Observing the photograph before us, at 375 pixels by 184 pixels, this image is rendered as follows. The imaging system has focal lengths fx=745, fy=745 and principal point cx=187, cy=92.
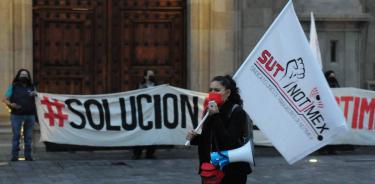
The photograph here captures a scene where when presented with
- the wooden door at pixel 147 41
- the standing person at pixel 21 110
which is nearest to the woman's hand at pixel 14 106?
the standing person at pixel 21 110

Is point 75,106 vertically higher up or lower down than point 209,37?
lower down

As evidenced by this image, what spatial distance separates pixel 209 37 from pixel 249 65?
8.53 meters

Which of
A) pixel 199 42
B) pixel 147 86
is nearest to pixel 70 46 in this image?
pixel 147 86

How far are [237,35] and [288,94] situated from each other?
26.6 ft

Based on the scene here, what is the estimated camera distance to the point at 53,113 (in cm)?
1348

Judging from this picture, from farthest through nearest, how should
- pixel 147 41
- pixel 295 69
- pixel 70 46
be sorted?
pixel 147 41, pixel 70 46, pixel 295 69

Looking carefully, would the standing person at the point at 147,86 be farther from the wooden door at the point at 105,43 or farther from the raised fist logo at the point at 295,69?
the raised fist logo at the point at 295,69

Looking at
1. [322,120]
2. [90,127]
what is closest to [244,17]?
[90,127]

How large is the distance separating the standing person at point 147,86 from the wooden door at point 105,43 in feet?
1.84

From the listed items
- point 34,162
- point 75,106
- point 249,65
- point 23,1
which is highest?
point 23,1

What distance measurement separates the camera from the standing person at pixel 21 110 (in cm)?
1302

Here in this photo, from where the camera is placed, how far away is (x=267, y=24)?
54.4ft

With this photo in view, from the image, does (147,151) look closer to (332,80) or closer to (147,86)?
(147,86)

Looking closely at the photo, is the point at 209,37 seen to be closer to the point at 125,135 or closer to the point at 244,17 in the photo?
the point at 244,17
